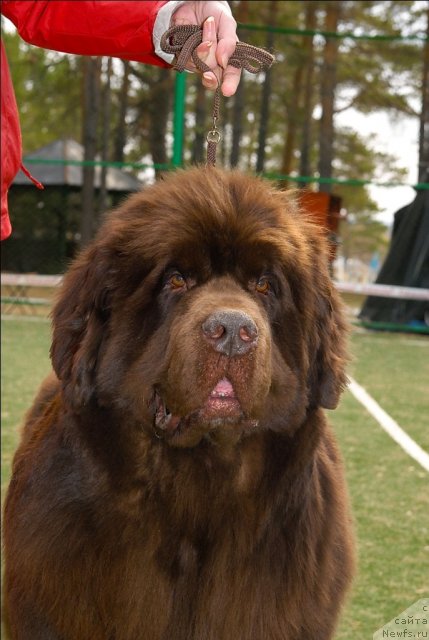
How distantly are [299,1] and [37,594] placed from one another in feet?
44.5

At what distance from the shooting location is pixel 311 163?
525 inches

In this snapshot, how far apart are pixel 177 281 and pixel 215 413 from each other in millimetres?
348

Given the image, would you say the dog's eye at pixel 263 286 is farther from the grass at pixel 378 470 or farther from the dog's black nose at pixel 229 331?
the grass at pixel 378 470

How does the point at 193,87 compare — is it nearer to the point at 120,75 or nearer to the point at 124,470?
the point at 120,75

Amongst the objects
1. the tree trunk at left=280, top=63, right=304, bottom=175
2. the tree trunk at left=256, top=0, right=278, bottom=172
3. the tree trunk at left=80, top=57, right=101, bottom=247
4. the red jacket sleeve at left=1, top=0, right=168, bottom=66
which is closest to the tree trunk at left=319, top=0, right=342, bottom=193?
the tree trunk at left=280, top=63, right=304, bottom=175

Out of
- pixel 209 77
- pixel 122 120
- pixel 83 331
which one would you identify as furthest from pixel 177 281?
pixel 122 120

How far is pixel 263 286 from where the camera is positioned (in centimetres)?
201

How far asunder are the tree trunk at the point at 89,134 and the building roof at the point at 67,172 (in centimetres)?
88

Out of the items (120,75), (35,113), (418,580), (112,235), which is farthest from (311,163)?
(112,235)

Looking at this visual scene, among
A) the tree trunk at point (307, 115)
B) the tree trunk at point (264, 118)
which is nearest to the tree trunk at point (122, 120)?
the tree trunk at point (264, 118)

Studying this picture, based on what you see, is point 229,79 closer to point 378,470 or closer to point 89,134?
point 378,470

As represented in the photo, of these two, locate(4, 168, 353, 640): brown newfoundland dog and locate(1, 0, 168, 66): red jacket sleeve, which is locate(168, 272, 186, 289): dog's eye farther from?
locate(1, 0, 168, 66): red jacket sleeve

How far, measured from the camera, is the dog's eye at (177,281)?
197 centimetres

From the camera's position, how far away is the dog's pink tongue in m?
1.81
